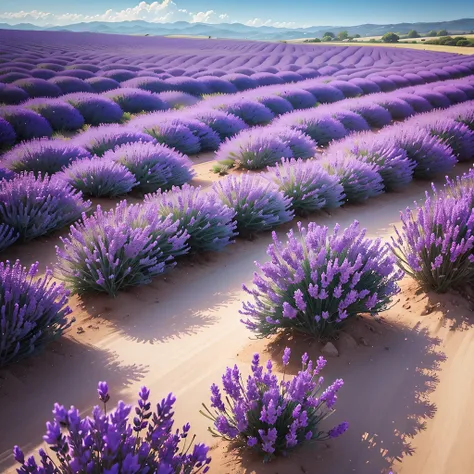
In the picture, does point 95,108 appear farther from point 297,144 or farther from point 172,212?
point 172,212

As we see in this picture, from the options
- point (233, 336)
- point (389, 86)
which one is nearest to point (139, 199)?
point (233, 336)

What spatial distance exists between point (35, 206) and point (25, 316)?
2333mm

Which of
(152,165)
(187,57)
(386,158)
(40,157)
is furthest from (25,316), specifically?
(187,57)

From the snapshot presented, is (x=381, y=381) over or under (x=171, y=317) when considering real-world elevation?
over

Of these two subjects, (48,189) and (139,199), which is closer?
(48,189)

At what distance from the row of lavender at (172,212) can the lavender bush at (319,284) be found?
3.68 ft

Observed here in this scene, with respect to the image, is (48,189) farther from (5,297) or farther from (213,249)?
(5,297)

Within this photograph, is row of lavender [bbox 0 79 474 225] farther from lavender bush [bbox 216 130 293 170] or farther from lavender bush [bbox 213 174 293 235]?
lavender bush [bbox 213 174 293 235]

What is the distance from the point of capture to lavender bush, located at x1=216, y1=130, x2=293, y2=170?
7.41m

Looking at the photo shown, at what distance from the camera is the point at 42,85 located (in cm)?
1223

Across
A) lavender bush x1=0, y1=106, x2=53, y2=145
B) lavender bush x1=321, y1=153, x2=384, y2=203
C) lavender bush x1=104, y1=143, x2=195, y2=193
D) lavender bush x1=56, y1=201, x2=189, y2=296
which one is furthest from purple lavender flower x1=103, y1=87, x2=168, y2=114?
lavender bush x1=56, y1=201, x2=189, y2=296

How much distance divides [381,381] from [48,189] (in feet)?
13.2

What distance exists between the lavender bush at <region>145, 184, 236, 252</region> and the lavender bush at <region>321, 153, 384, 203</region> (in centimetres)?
221

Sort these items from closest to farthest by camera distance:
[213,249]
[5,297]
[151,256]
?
[5,297]
[151,256]
[213,249]
